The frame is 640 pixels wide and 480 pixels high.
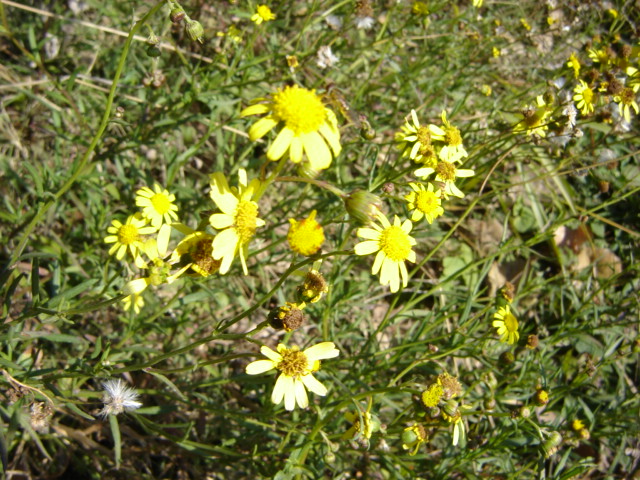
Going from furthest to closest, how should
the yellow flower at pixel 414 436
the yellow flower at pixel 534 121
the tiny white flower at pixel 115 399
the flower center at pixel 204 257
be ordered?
the yellow flower at pixel 534 121 → the yellow flower at pixel 414 436 → the tiny white flower at pixel 115 399 → the flower center at pixel 204 257

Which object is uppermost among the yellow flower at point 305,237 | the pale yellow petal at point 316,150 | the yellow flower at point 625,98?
the pale yellow petal at point 316,150

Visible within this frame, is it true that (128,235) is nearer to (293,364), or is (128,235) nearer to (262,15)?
(293,364)

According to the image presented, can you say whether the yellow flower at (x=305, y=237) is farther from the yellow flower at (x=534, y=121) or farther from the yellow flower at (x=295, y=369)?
the yellow flower at (x=534, y=121)

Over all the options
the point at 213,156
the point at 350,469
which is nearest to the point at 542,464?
the point at 350,469

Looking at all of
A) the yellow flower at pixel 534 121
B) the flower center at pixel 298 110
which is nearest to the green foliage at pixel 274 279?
the yellow flower at pixel 534 121

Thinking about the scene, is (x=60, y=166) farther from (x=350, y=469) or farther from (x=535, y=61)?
(x=535, y=61)

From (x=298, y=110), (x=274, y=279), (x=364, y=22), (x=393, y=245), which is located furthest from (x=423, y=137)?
(x=364, y=22)

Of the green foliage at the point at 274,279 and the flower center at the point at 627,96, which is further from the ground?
the flower center at the point at 627,96
